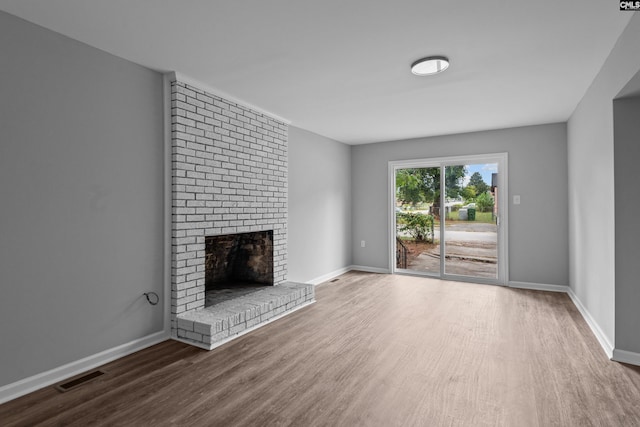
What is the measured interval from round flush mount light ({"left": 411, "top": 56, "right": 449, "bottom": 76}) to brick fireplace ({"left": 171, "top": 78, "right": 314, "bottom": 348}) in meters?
1.97

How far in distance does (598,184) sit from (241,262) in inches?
157

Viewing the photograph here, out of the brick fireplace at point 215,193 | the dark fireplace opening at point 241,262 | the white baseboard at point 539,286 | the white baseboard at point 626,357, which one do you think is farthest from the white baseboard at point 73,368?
the white baseboard at point 539,286

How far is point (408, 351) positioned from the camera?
2.88 meters

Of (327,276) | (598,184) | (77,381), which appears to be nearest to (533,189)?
Answer: (598,184)

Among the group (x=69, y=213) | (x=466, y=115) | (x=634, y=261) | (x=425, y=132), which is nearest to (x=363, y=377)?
(x=634, y=261)

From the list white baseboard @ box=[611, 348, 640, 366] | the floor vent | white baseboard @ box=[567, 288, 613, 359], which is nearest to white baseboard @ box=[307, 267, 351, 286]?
the floor vent

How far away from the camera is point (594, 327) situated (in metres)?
3.26

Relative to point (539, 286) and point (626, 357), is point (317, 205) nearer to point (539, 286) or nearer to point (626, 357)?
point (539, 286)

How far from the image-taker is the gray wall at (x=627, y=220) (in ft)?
8.48

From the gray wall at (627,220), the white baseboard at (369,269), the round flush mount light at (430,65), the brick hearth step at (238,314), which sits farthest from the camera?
the white baseboard at (369,269)

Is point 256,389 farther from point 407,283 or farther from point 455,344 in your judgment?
point 407,283

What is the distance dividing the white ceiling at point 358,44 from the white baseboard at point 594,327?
234cm

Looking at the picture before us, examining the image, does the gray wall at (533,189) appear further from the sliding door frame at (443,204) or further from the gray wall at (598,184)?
the gray wall at (598,184)

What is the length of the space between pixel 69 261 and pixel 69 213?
0.35m
